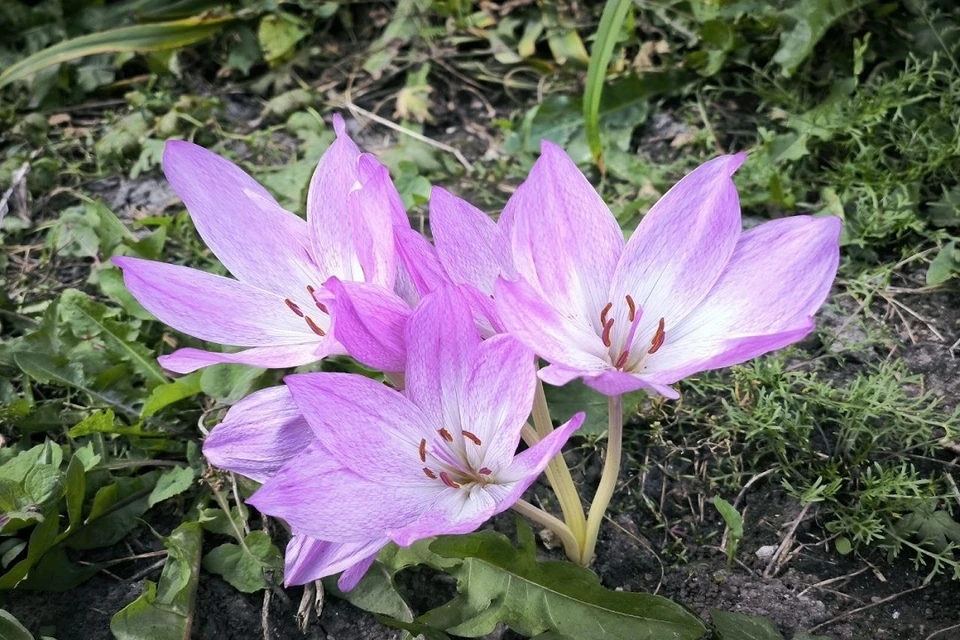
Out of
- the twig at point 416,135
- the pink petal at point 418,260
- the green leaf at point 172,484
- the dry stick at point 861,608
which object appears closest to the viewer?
the pink petal at point 418,260

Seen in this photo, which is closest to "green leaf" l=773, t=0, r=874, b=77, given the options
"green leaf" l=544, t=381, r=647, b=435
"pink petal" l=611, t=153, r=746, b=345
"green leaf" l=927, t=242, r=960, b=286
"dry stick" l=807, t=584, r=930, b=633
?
"green leaf" l=927, t=242, r=960, b=286

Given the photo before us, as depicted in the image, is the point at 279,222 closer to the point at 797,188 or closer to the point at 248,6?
the point at 797,188

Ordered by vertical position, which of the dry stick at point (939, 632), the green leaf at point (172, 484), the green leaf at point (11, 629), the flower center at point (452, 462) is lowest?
the dry stick at point (939, 632)

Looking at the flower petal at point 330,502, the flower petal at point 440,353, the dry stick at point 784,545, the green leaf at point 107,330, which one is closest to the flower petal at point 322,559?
the flower petal at point 330,502

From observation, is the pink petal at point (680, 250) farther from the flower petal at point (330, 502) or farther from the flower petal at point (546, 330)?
the flower petal at point (330, 502)

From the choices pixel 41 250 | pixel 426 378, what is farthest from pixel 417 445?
pixel 41 250

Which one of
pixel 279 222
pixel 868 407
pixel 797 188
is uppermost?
pixel 279 222

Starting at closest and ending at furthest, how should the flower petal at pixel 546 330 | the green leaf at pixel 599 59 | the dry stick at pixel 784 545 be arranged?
the flower petal at pixel 546 330
the dry stick at pixel 784 545
the green leaf at pixel 599 59
